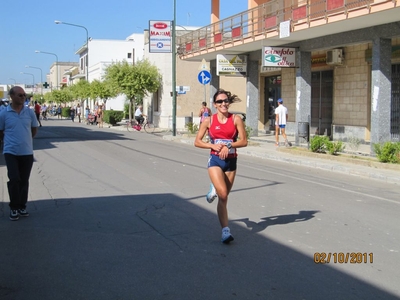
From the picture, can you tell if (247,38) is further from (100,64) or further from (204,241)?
(100,64)

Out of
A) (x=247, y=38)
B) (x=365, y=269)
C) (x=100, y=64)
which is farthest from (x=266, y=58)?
(x=100, y=64)

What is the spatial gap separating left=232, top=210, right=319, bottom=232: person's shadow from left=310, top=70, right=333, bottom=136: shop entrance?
16830 mm

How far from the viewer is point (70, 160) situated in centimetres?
1588

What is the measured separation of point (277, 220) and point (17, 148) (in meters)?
4.09

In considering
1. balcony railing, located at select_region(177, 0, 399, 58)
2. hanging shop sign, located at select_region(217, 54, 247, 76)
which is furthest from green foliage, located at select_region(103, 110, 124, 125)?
hanging shop sign, located at select_region(217, 54, 247, 76)

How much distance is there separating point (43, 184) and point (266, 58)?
1301 centimetres

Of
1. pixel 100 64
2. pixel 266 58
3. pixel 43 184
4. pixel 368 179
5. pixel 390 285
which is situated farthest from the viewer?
pixel 100 64

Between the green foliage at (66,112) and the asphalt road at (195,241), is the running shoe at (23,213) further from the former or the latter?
the green foliage at (66,112)

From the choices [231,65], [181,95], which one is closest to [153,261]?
[231,65]

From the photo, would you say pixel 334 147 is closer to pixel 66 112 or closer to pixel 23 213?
pixel 23 213

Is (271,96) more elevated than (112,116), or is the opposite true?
(271,96)

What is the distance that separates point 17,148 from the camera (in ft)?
25.3
